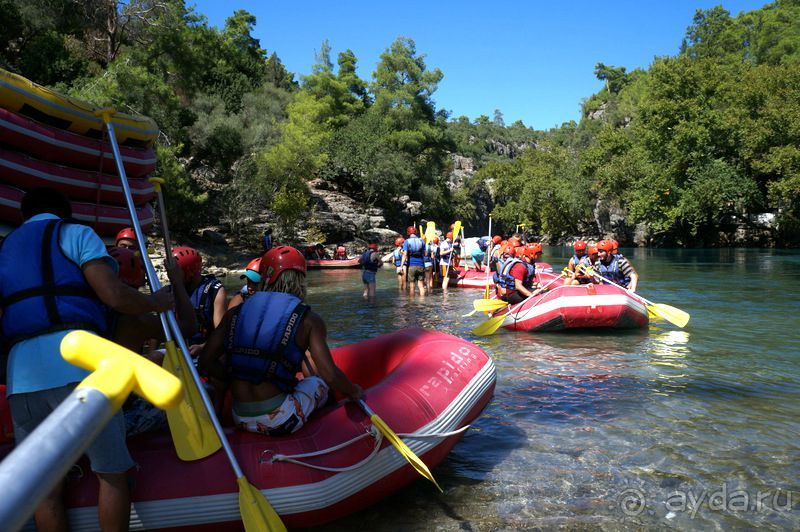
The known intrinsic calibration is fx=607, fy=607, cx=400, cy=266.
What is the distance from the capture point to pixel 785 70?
33594mm

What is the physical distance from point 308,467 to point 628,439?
2.67m

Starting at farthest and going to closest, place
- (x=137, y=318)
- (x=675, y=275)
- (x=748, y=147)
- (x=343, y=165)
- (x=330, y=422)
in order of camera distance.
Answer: (x=343, y=165) < (x=748, y=147) < (x=675, y=275) < (x=330, y=422) < (x=137, y=318)

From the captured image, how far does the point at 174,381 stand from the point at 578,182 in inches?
2114

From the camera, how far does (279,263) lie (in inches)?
132

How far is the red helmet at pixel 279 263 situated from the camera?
3.35 meters

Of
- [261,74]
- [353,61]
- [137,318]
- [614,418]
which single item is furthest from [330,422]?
[353,61]

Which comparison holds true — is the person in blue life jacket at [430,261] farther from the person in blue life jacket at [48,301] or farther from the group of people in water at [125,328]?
the person in blue life jacket at [48,301]

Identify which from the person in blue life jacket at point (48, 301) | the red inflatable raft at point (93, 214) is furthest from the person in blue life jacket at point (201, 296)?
the person in blue life jacket at point (48, 301)

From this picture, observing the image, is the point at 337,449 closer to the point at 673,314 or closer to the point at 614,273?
the point at 673,314

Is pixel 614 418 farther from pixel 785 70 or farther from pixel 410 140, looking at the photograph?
pixel 410 140

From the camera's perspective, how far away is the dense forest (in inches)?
968

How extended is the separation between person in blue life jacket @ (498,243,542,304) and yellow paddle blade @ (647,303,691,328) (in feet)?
6.09

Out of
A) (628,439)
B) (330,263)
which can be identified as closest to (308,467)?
(628,439)

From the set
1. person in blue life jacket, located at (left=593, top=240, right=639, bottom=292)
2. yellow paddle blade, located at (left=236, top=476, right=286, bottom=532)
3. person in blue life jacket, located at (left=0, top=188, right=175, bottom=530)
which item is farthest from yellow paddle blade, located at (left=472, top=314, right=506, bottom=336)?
person in blue life jacket, located at (left=0, top=188, right=175, bottom=530)
